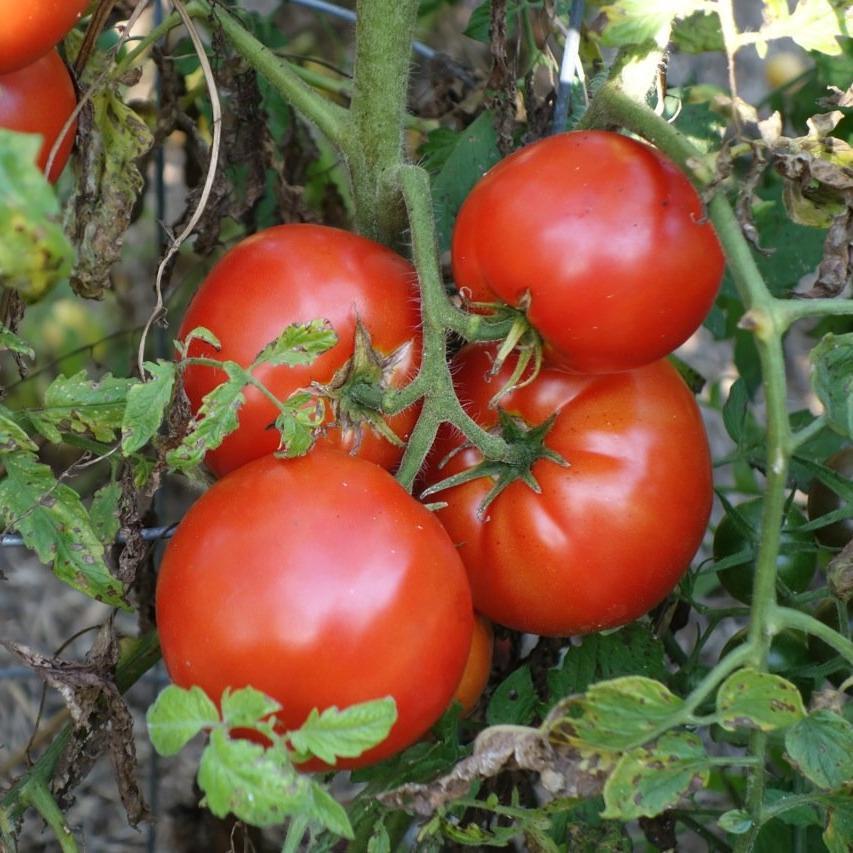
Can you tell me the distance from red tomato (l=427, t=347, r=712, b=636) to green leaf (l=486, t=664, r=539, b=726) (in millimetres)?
63

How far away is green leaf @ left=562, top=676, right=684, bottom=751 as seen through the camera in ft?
2.04

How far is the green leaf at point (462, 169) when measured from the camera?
1.02 metres

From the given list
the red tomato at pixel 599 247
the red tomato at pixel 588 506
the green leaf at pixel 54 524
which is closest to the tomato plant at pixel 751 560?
the red tomato at pixel 588 506

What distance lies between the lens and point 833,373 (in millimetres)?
686

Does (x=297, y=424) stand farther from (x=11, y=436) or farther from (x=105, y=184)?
(x=105, y=184)

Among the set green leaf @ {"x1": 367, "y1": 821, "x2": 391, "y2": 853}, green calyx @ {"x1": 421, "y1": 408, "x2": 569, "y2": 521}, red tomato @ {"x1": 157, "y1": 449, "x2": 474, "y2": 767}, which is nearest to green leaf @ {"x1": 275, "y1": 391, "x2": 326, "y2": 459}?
red tomato @ {"x1": 157, "y1": 449, "x2": 474, "y2": 767}

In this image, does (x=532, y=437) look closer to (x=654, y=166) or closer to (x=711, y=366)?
(x=654, y=166)

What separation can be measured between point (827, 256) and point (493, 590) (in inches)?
11.9

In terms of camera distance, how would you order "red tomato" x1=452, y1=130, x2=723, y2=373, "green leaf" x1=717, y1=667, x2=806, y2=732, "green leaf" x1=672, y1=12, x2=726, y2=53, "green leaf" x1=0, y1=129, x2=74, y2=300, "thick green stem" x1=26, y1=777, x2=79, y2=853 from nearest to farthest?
"green leaf" x1=0, y1=129, x2=74, y2=300 → "green leaf" x1=717, y1=667, x2=806, y2=732 → "red tomato" x1=452, y1=130, x2=723, y2=373 → "thick green stem" x1=26, y1=777, x2=79, y2=853 → "green leaf" x1=672, y1=12, x2=726, y2=53

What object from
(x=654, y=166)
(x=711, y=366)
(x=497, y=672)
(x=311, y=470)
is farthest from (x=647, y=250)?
(x=711, y=366)

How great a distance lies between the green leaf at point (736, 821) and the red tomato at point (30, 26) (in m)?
0.59

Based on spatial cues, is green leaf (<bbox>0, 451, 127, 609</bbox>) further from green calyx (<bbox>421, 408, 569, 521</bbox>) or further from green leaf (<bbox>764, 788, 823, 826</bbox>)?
green leaf (<bbox>764, 788, 823, 826</bbox>)

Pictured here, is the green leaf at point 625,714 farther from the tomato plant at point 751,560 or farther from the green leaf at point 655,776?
the tomato plant at point 751,560

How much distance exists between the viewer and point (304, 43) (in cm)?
187
